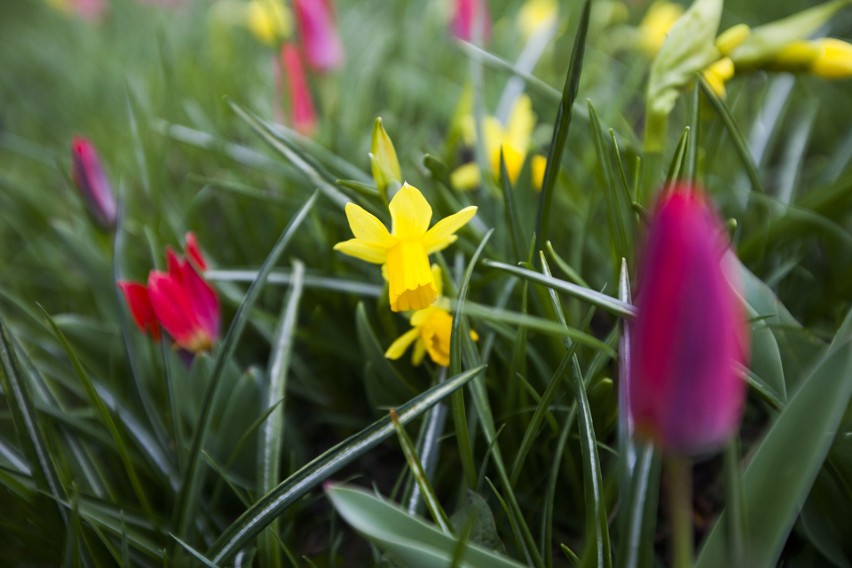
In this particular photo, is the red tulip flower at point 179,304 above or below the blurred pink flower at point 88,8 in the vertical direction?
below

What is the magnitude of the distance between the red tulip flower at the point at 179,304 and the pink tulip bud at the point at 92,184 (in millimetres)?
188

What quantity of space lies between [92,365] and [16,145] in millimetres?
777

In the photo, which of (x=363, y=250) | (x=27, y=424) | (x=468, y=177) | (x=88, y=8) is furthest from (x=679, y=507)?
(x=88, y=8)

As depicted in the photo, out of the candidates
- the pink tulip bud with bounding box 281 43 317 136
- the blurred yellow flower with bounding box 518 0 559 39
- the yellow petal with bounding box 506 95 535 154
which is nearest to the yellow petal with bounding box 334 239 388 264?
the yellow petal with bounding box 506 95 535 154

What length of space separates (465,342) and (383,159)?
169mm

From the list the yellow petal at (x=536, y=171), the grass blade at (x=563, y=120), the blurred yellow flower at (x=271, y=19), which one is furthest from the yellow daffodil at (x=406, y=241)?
the blurred yellow flower at (x=271, y=19)

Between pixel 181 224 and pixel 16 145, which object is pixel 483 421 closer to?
pixel 181 224

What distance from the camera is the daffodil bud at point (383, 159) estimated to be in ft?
1.67

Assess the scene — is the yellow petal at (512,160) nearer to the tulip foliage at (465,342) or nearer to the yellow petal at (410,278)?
the tulip foliage at (465,342)

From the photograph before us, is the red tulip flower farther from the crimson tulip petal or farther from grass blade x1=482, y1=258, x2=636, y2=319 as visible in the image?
grass blade x1=482, y1=258, x2=636, y2=319

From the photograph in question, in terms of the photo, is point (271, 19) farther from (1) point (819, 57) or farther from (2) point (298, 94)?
(1) point (819, 57)

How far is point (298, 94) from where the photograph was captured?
1.05m

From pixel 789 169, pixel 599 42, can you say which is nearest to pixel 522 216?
pixel 789 169

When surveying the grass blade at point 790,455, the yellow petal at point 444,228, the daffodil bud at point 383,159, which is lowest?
the grass blade at point 790,455
